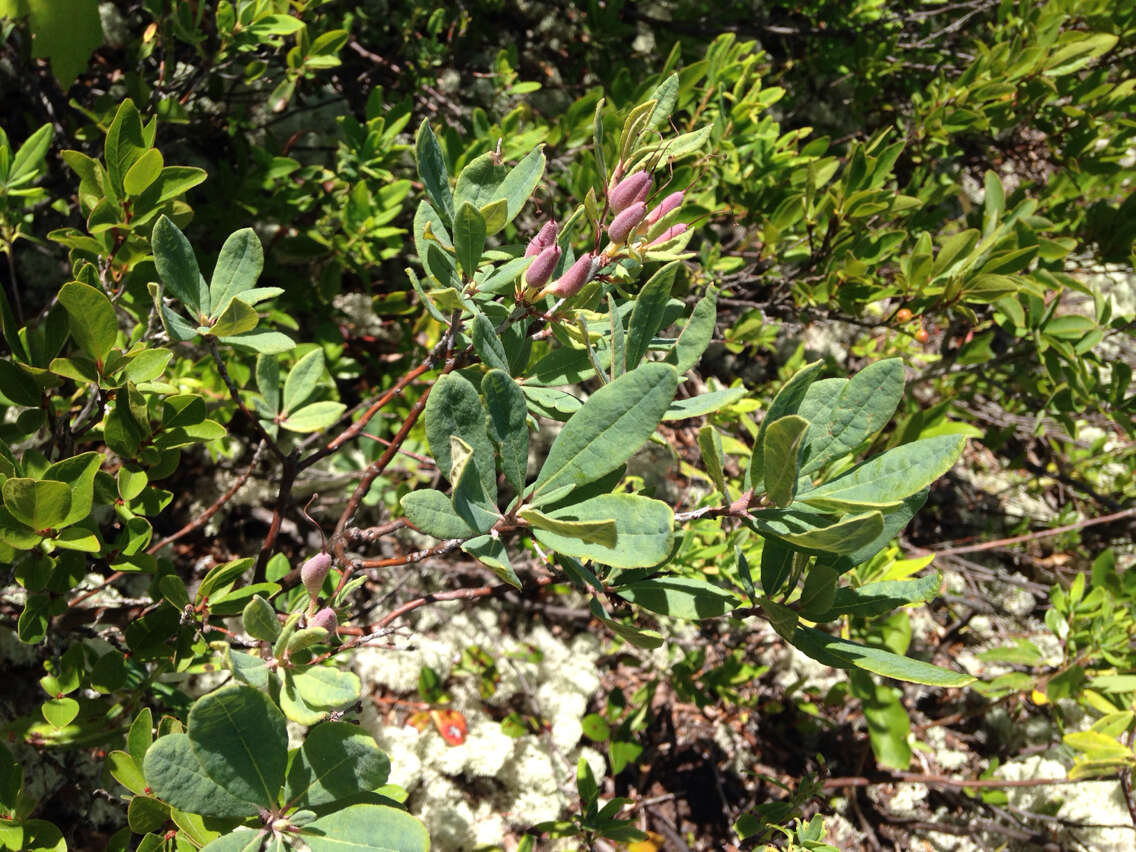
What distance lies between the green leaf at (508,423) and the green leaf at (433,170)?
0.96 feet

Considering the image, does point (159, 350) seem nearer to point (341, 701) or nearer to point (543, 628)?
point (341, 701)

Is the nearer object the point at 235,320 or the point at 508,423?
the point at 508,423

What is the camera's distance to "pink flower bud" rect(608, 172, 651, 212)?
0.88 metres

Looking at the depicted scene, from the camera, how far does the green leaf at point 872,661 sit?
0.75 metres

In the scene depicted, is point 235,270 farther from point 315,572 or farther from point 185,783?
point 185,783

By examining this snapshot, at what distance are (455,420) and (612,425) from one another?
16cm

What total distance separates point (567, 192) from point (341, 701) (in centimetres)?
168

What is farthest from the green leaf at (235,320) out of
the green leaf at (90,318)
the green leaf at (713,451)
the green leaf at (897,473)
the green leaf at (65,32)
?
the green leaf at (65,32)

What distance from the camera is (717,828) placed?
85.7 inches

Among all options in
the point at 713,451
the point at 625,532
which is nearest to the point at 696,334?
the point at 713,451

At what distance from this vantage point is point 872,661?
0.78m

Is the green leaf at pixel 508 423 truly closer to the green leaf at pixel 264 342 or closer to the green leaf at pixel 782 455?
the green leaf at pixel 782 455

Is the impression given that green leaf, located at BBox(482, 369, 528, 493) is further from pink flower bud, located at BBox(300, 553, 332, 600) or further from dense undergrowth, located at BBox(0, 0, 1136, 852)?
pink flower bud, located at BBox(300, 553, 332, 600)

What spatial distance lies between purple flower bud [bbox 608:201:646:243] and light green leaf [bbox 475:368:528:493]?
22 cm
